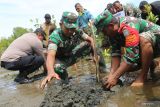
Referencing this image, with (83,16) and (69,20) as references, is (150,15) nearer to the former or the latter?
(69,20)

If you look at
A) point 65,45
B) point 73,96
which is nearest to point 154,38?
point 73,96

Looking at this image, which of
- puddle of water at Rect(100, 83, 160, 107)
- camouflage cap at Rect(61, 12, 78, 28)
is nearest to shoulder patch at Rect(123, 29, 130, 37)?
puddle of water at Rect(100, 83, 160, 107)

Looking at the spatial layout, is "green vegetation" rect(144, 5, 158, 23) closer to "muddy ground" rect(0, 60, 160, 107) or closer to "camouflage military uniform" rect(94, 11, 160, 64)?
"muddy ground" rect(0, 60, 160, 107)

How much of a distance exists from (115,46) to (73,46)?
3.17 ft

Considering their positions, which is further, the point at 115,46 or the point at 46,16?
the point at 46,16

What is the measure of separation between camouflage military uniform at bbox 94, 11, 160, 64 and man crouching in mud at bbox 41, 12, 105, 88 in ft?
2.34

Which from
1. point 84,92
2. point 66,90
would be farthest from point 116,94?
point 66,90

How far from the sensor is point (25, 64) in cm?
675

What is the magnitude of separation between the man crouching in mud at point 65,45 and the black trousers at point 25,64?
1.40 m

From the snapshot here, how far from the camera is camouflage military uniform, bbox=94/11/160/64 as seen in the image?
392cm

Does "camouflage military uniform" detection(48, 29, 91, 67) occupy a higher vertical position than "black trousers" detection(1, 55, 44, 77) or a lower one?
higher

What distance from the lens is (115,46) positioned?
4773mm

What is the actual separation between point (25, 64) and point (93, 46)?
206 cm

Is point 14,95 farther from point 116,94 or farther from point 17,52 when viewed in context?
point 116,94
